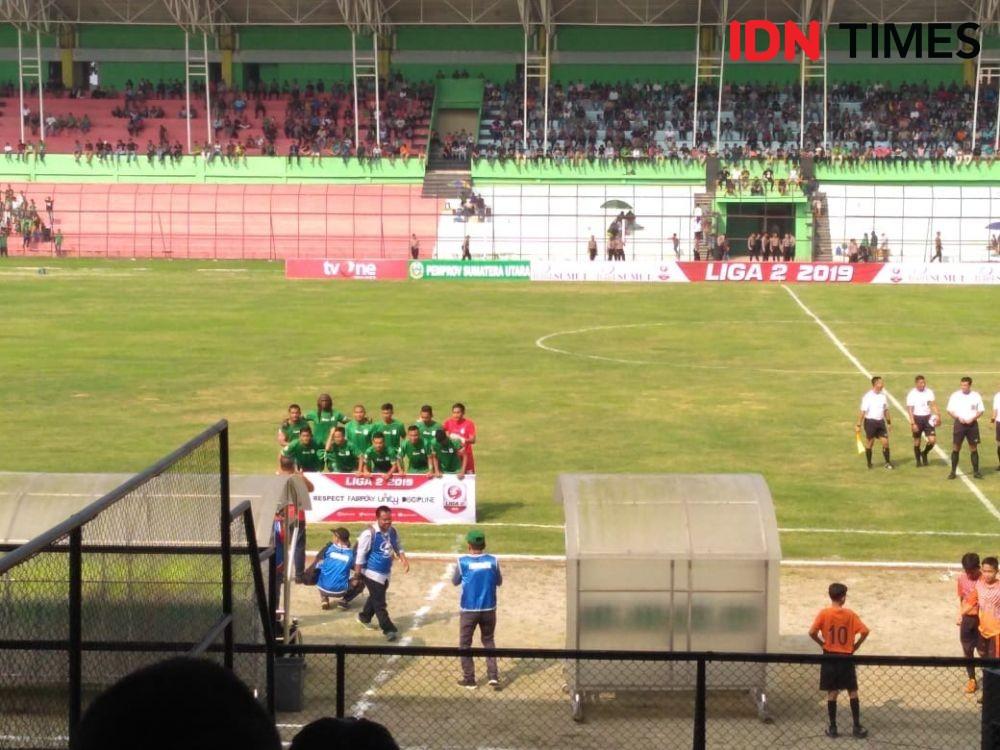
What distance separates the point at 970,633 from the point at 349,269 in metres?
51.9

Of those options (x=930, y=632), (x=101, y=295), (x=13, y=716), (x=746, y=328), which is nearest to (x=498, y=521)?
(x=930, y=632)

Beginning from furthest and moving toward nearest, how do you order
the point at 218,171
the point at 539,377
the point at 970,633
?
the point at 218,171, the point at 539,377, the point at 970,633

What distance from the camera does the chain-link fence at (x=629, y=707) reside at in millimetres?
13266

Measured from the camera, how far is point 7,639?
5094 mm

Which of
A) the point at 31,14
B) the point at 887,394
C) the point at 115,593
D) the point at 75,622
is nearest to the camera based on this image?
the point at 75,622

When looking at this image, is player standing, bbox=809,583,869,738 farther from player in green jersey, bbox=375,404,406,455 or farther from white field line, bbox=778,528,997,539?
Result: player in green jersey, bbox=375,404,406,455

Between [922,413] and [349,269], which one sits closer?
[922,413]

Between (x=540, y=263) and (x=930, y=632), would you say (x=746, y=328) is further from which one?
(x=930, y=632)

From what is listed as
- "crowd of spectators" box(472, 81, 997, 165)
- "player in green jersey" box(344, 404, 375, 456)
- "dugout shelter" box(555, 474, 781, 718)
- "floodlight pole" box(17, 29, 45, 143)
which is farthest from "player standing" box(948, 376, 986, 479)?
"floodlight pole" box(17, 29, 45, 143)

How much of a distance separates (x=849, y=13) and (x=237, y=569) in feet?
249

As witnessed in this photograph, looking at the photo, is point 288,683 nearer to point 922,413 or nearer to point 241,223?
point 922,413

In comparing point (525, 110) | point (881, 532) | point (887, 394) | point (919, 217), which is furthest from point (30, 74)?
point (881, 532)

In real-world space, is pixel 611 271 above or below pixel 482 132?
below

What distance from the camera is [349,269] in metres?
64.6
